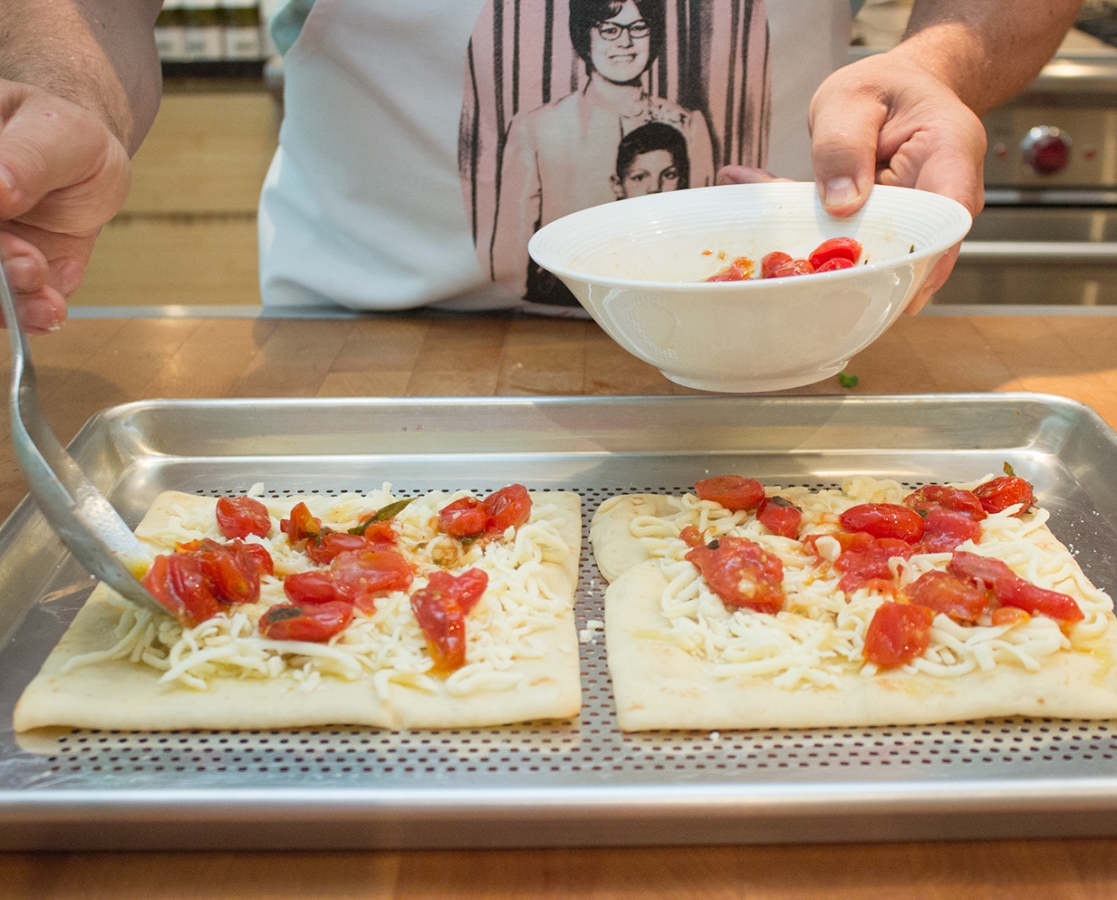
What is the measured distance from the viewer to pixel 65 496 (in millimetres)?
1441

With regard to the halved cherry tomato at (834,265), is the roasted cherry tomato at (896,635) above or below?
below

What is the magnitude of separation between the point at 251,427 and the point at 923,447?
1.40 metres

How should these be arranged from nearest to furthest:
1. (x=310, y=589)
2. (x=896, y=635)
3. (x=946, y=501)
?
(x=896, y=635), (x=310, y=589), (x=946, y=501)

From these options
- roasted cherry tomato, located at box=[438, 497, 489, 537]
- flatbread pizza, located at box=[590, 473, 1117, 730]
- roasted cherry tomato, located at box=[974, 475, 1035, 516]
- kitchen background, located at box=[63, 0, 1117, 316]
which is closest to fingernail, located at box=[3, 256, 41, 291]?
roasted cherry tomato, located at box=[438, 497, 489, 537]

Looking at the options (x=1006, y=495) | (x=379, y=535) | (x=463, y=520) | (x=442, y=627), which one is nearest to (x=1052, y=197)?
(x=1006, y=495)

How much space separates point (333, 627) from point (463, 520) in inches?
13.3

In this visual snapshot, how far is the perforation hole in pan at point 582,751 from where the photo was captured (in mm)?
1348

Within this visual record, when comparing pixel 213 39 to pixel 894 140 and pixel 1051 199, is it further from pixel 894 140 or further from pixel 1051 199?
pixel 894 140

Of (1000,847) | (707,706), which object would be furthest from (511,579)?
(1000,847)

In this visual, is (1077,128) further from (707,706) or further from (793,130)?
(707,706)

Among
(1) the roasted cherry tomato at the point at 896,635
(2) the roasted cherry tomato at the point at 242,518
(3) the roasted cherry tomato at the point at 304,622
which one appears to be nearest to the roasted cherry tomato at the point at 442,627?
(3) the roasted cherry tomato at the point at 304,622

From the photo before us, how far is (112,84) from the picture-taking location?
6.93 feet

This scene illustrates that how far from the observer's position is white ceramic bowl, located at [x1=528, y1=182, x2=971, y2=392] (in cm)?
141

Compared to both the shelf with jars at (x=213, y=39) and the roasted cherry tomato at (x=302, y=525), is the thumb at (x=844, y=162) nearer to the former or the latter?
the roasted cherry tomato at (x=302, y=525)
